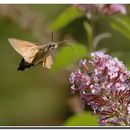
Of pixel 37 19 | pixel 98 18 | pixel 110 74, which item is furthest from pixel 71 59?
pixel 110 74

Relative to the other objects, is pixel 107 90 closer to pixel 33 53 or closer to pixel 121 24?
pixel 33 53

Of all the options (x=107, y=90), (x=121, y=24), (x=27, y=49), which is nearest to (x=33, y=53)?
(x=27, y=49)

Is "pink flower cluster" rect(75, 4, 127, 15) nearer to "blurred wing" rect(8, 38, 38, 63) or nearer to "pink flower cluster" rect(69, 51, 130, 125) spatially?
"blurred wing" rect(8, 38, 38, 63)

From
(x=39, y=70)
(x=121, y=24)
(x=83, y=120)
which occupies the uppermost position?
(x=121, y=24)

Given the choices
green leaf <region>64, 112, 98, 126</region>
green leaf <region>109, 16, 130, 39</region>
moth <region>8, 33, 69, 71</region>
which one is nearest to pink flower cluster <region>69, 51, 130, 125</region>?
moth <region>8, 33, 69, 71</region>

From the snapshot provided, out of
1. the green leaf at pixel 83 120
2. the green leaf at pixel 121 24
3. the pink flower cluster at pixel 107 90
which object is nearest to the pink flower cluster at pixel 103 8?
the green leaf at pixel 121 24
